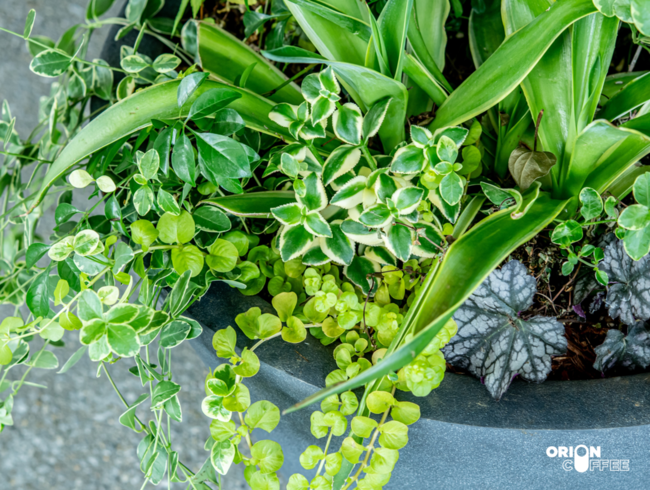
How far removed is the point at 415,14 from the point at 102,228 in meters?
0.48

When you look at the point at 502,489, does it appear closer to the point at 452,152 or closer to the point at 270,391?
the point at 270,391

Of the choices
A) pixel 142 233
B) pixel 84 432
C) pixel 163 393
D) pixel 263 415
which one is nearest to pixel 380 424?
pixel 263 415

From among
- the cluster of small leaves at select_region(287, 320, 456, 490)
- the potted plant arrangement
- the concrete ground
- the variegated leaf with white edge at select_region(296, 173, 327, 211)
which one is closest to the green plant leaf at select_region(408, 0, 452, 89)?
the potted plant arrangement

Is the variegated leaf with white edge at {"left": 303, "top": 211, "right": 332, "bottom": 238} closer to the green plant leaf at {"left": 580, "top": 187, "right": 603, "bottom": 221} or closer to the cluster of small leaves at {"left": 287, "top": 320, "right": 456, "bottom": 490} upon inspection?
the cluster of small leaves at {"left": 287, "top": 320, "right": 456, "bottom": 490}

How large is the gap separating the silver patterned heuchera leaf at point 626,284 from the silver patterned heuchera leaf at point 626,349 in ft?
0.06

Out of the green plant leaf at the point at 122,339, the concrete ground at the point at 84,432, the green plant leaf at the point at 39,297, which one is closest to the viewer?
the green plant leaf at the point at 122,339

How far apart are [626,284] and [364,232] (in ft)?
1.09

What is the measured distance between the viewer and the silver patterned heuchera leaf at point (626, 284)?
0.60m

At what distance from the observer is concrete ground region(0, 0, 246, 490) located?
124 centimetres

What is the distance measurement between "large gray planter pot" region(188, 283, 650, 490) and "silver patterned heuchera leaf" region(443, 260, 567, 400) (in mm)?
23

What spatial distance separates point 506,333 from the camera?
0.61 m

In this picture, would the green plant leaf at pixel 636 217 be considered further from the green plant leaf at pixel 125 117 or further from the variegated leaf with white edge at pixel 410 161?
the green plant leaf at pixel 125 117

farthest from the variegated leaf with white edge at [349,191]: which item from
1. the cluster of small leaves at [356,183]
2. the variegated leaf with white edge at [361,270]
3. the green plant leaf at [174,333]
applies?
the green plant leaf at [174,333]

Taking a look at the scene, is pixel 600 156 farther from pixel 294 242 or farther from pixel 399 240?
pixel 294 242
